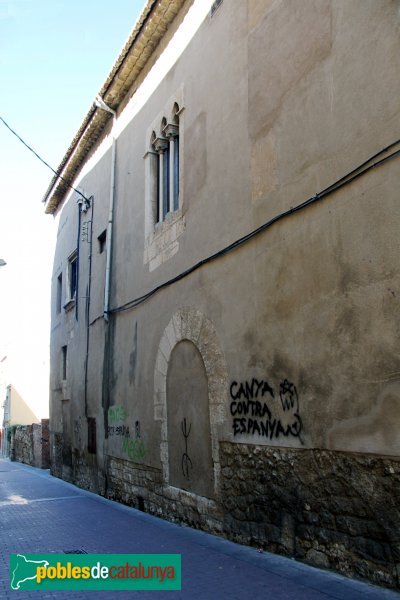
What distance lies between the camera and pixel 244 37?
618 cm

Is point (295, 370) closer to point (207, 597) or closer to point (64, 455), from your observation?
point (207, 597)

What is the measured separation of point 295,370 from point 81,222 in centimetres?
914

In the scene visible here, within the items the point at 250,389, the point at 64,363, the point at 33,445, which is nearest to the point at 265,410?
the point at 250,389

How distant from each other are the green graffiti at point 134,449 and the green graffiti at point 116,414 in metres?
0.41

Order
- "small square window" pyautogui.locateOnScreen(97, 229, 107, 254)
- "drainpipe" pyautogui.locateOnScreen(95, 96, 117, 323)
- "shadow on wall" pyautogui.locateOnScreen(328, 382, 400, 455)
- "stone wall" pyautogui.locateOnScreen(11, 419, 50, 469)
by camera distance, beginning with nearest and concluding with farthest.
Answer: "shadow on wall" pyautogui.locateOnScreen(328, 382, 400, 455) < "drainpipe" pyautogui.locateOnScreen(95, 96, 117, 323) < "small square window" pyautogui.locateOnScreen(97, 229, 107, 254) < "stone wall" pyautogui.locateOnScreen(11, 419, 50, 469)

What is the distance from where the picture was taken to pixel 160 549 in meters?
5.44

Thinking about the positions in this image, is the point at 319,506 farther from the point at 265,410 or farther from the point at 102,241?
the point at 102,241

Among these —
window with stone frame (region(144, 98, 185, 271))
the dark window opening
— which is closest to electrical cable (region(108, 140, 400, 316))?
window with stone frame (region(144, 98, 185, 271))

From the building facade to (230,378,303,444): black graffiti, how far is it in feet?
0.07

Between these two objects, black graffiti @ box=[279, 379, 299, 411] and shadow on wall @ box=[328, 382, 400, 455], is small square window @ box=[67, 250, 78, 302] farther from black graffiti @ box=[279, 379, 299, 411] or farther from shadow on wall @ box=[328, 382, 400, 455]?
shadow on wall @ box=[328, 382, 400, 455]

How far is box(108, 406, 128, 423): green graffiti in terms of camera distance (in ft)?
29.8

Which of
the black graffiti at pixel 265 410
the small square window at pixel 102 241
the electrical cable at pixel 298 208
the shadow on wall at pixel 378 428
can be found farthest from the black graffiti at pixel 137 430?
the shadow on wall at pixel 378 428

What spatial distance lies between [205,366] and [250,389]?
1.00 m

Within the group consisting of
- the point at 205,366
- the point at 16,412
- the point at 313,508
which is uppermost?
the point at 16,412
